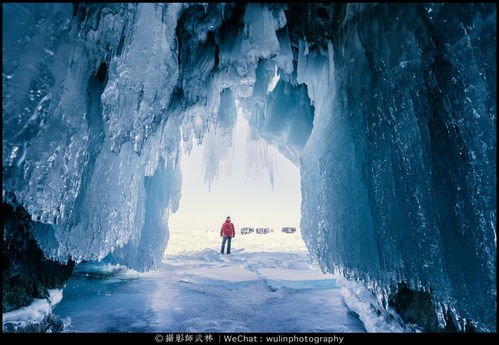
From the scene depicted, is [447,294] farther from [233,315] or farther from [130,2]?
[130,2]

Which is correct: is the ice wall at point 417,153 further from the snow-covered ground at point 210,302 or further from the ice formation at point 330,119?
the snow-covered ground at point 210,302

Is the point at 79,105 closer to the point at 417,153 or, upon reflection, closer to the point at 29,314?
the point at 29,314

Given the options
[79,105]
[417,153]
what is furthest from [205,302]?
[417,153]

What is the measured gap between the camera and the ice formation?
1.86 metres

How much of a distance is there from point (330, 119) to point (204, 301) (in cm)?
Result: 382

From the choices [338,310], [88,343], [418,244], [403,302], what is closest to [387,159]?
[418,244]

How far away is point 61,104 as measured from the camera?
2.33 m

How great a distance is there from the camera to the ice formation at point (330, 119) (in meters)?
1.86

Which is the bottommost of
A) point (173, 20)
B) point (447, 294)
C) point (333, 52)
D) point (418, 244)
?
point (447, 294)

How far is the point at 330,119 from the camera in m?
3.86

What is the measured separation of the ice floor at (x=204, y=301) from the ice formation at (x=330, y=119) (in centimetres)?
88

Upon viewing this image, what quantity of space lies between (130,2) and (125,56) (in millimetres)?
590

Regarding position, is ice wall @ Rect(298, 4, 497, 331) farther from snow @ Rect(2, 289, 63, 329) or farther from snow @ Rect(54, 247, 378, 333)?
snow @ Rect(2, 289, 63, 329)

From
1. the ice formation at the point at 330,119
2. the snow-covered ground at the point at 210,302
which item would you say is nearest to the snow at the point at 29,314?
the snow-covered ground at the point at 210,302
